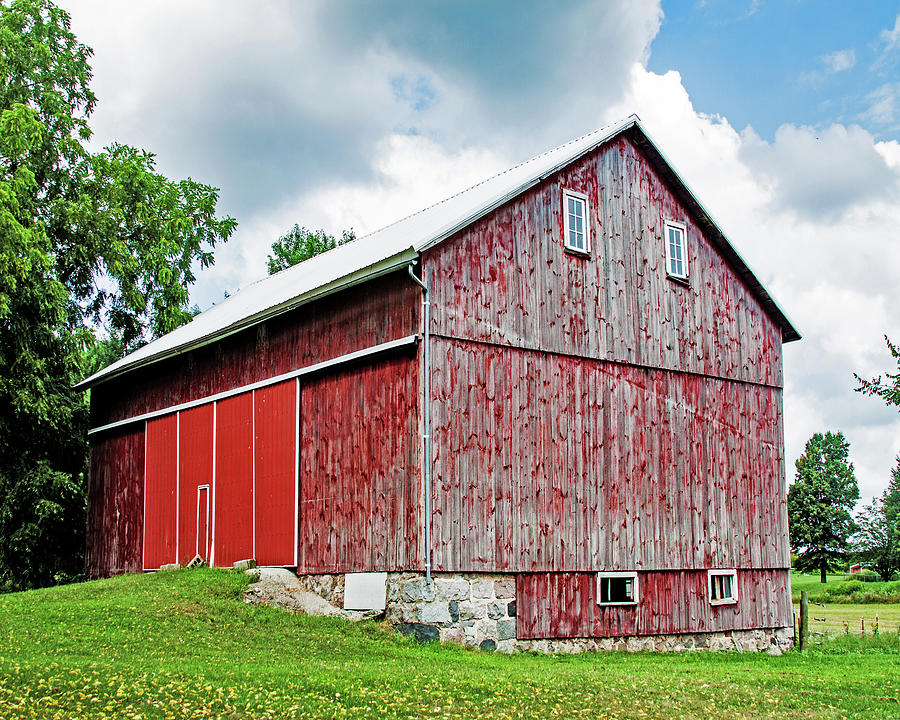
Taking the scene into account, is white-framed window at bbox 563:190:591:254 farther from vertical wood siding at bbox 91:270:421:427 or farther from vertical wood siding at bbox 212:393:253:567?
vertical wood siding at bbox 212:393:253:567

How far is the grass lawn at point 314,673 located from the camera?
41.2ft

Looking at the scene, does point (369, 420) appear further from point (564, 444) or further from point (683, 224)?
point (683, 224)

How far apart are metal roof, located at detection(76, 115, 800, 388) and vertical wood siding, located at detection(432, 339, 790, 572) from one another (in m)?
2.10

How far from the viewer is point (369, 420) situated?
64.5 ft

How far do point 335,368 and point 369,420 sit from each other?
5.30ft

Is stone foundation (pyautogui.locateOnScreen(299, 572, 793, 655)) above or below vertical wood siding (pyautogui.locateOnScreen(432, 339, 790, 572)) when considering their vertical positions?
below

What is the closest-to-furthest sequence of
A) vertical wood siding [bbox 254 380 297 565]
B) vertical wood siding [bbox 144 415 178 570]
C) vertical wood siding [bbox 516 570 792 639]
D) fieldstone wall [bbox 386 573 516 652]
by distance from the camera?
fieldstone wall [bbox 386 573 516 652]
vertical wood siding [bbox 516 570 792 639]
vertical wood siding [bbox 254 380 297 565]
vertical wood siding [bbox 144 415 178 570]

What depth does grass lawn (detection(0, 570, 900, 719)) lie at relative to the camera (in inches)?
495

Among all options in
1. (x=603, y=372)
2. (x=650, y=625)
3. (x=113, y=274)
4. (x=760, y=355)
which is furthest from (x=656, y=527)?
(x=113, y=274)

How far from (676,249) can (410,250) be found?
7845mm

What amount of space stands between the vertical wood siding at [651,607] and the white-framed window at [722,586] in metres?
0.14

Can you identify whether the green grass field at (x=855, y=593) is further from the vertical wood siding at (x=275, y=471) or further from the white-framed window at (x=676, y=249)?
the vertical wood siding at (x=275, y=471)

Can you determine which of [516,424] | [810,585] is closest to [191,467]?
[516,424]

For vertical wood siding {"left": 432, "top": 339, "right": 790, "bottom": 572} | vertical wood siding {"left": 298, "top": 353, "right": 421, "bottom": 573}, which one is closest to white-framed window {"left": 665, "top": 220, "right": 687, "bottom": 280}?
vertical wood siding {"left": 432, "top": 339, "right": 790, "bottom": 572}
